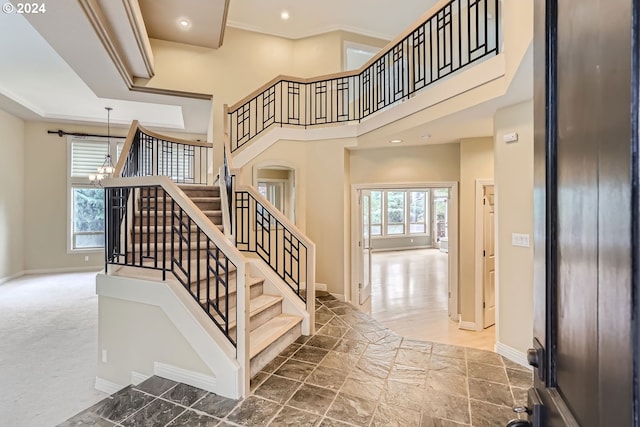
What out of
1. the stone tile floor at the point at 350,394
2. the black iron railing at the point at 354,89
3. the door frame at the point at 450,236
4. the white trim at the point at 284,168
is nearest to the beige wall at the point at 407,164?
the door frame at the point at 450,236

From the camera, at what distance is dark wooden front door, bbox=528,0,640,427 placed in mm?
418

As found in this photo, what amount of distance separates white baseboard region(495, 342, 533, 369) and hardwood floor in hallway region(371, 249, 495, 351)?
121cm

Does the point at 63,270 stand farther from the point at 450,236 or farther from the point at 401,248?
the point at 401,248

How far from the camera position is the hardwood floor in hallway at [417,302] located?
480 cm

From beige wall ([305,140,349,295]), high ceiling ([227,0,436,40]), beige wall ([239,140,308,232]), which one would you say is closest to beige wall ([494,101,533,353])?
beige wall ([305,140,349,295])

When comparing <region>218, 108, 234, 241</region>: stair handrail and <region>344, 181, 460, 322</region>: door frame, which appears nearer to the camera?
<region>218, 108, 234, 241</region>: stair handrail

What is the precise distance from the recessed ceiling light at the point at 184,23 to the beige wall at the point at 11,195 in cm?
501

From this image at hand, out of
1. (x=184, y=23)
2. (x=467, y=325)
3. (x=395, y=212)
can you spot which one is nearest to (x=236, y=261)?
(x=467, y=325)

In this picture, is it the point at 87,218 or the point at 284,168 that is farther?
the point at 87,218

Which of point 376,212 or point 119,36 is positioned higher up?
point 119,36

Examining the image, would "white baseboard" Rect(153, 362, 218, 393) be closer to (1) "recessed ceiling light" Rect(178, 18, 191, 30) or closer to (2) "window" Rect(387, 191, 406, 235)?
(1) "recessed ceiling light" Rect(178, 18, 191, 30)

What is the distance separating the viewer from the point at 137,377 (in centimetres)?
291

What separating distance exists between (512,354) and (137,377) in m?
3.53

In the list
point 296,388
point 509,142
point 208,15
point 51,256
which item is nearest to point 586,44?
point 296,388
